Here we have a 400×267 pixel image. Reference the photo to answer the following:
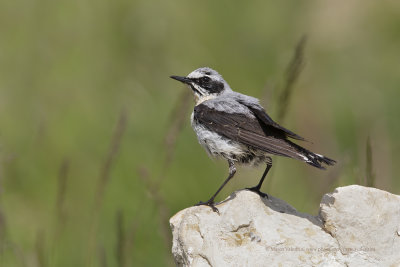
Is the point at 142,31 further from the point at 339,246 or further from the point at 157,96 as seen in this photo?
the point at 339,246

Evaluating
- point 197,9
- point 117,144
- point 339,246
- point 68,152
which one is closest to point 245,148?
point 117,144

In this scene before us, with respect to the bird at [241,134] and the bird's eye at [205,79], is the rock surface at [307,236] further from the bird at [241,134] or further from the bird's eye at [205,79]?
the bird's eye at [205,79]

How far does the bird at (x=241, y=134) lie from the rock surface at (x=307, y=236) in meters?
0.80

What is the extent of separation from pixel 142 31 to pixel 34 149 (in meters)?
3.22

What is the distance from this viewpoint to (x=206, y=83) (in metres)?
6.75

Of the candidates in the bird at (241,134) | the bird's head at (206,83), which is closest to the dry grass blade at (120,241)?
the bird at (241,134)

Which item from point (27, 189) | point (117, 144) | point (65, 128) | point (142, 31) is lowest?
point (27, 189)

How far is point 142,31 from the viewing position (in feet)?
34.7

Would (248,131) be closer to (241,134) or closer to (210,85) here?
(241,134)

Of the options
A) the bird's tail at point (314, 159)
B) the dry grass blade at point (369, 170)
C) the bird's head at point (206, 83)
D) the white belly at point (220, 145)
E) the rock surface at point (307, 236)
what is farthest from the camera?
the bird's head at point (206, 83)

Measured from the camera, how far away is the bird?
5.60 metres

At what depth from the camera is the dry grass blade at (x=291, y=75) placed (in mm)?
5738

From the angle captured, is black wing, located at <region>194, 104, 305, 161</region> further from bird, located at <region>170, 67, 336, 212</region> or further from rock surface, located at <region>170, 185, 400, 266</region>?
rock surface, located at <region>170, 185, 400, 266</region>

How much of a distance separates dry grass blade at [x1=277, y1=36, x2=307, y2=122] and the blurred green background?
6 centimetres
